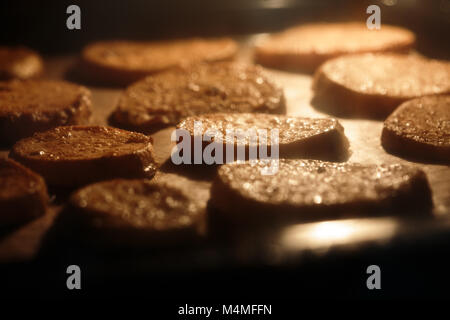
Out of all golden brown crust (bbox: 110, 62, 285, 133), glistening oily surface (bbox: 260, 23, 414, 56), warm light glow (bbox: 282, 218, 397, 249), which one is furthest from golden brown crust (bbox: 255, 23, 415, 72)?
warm light glow (bbox: 282, 218, 397, 249)

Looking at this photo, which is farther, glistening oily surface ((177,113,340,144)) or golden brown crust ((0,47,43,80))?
golden brown crust ((0,47,43,80))

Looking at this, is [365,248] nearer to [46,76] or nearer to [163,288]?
[163,288]

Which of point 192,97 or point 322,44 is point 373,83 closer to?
point 322,44

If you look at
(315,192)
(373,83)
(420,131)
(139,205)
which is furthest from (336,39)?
(139,205)

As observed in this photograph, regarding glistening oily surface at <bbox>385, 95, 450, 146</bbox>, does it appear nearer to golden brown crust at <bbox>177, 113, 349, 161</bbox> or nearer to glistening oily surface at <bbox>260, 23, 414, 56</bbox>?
golden brown crust at <bbox>177, 113, 349, 161</bbox>

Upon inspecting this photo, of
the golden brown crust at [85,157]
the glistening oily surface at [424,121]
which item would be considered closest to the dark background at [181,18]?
the glistening oily surface at [424,121]
